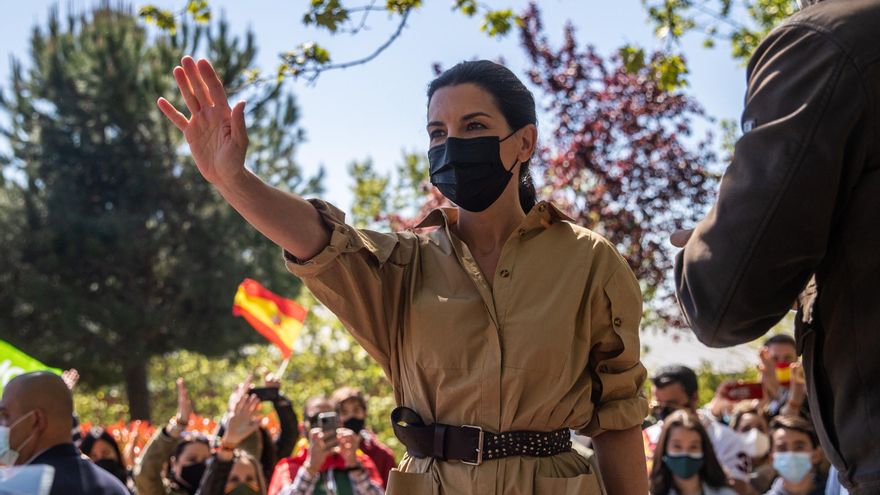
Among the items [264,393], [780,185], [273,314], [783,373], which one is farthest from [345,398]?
[780,185]

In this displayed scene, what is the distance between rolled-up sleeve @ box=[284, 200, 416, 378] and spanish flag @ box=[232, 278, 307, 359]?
19.9 feet

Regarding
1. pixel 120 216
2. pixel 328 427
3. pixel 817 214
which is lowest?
pixel 817 214

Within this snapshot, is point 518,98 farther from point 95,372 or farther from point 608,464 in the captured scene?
point 95,372

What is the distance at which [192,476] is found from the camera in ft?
24.6

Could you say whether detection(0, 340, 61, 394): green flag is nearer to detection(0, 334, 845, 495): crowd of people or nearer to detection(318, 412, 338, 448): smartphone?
detection(0, 334, 845, 495): crowd of people

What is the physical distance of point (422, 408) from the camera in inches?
116

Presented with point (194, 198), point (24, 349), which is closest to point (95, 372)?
point (24, 349)

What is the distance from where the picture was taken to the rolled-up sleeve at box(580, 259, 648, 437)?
9.96 feet

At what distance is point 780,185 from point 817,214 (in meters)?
0.08

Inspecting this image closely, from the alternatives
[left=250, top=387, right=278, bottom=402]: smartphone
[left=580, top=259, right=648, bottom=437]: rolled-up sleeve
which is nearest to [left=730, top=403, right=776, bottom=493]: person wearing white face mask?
[left=250, top=387, right=278, bottom=402]: smartphone

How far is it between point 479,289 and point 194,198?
811 inches

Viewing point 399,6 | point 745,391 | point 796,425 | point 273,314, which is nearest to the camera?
point 399,6

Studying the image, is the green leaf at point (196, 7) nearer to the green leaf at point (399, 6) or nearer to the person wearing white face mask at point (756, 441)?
the green leaf at point (399, 6)

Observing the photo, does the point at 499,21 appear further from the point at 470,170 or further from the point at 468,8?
the point at 470,170
